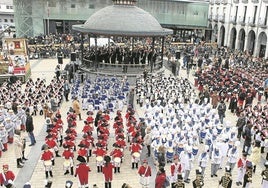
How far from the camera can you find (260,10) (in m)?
38.9

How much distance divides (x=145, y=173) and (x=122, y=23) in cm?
1728

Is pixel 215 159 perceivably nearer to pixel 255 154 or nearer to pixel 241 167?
pixel 241 167

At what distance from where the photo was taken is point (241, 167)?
37.8 feet

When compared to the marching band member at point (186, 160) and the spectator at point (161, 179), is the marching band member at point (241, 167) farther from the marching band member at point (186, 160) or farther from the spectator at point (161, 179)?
the spectator at point (161, 179)

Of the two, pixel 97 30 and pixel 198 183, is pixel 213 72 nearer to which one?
pixel 97 30

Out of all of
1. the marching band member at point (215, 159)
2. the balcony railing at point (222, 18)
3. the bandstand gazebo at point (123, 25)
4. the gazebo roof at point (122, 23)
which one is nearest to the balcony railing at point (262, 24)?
the balcony railing at point (222, 18)

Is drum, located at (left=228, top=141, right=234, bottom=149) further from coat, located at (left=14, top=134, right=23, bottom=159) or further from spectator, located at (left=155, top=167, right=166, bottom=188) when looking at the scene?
coat, located at (left=14, top=134, right=23, bottom=159)

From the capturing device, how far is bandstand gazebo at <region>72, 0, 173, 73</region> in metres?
24.7

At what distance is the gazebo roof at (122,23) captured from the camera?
2467 centimetres

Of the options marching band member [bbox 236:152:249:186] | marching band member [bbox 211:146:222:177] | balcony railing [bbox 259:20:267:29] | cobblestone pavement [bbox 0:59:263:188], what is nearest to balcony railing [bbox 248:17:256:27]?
balcony railing [bbox 259:20:267:29]

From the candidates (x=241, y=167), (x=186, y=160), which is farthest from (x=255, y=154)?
(x=186, y=160)

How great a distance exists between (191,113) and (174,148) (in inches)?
144

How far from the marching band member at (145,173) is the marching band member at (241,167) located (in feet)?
11.1

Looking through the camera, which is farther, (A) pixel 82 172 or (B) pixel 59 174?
(B) pixel 59 174
